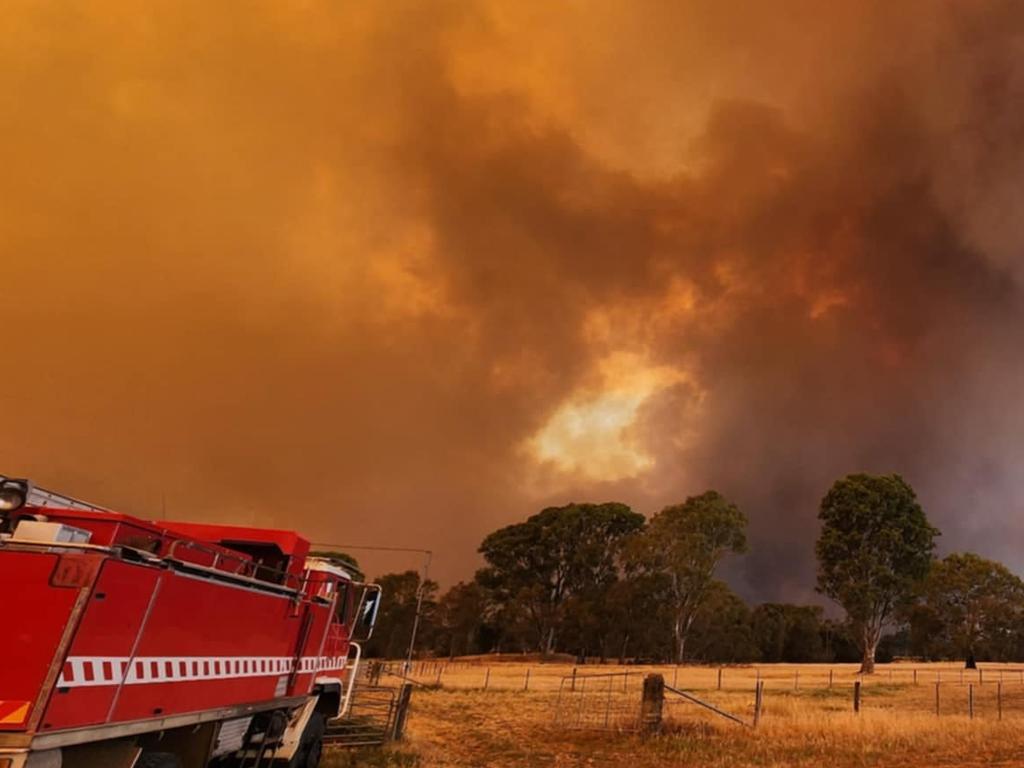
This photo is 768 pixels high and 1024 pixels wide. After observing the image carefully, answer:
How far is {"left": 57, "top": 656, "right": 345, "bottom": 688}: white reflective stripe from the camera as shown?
17.9 feet

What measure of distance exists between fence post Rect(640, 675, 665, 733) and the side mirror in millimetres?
9801

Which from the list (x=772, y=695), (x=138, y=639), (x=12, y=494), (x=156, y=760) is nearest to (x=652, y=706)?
(x=156, y=760)

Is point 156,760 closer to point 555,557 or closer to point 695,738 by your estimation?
point 695,738

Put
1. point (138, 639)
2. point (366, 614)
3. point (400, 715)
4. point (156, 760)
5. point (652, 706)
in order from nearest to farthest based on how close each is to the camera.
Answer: point (138, 639)
point (156, 760)
point (366, 614)
point (400, 715)
point (652, 706)

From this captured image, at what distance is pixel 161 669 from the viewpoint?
21.4 ft

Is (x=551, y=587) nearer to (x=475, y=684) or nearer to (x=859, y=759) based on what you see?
(x=475, y=684)

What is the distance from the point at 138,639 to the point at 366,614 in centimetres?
757

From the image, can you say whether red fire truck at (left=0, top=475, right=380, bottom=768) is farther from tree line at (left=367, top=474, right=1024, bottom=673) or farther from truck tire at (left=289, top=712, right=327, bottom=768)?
tree line at (left=367, top=474, right=1024, bottom=673)

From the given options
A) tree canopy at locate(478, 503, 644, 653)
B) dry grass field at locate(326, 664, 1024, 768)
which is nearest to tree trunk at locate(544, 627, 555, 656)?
tree canopy at locate(478, 503, 644, 653)

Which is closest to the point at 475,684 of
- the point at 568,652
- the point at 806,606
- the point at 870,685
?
the point at 870,685

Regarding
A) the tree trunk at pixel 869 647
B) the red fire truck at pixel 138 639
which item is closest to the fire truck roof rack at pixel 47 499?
the red fire truck at pixel 138 639

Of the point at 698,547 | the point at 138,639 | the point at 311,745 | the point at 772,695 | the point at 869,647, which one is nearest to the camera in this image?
the point at 138,639

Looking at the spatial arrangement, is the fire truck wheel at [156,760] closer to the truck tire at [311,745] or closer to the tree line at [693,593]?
the truck tire at [311,745]

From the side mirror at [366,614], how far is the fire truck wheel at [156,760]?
6.05 metres
